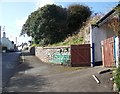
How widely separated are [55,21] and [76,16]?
2941mm

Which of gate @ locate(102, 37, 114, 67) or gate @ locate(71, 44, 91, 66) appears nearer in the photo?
gate @ locate(102, 37, 114, 67)

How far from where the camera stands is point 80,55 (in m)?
22.8

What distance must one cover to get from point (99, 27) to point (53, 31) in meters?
10.9

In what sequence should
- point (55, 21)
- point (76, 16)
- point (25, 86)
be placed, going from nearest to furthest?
point (25, 86) → point (55, 21) → point (76, 16)

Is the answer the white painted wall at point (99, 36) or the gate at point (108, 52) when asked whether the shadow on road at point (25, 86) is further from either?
the white painted wall at point (99, 36)

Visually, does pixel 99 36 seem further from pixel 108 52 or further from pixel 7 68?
pixel 7 68

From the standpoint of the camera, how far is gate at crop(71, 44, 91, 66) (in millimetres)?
22531

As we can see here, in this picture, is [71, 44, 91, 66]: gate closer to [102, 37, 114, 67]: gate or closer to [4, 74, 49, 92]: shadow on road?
[102, 37, 114, 67]: gate

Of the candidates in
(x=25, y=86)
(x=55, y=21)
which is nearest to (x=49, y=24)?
(x=55, y=21)

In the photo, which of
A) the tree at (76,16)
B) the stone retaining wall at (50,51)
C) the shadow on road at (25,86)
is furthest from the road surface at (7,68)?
the tree at (76,16)

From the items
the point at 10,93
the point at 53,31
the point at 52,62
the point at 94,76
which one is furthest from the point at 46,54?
the point at 10,93

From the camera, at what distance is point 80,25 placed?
33.7 metres

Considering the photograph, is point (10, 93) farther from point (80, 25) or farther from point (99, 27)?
point (80, 25)

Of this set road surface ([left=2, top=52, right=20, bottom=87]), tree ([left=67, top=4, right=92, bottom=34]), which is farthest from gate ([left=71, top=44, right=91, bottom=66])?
tree ([left=67, top=4, right=92, bottom=34])
